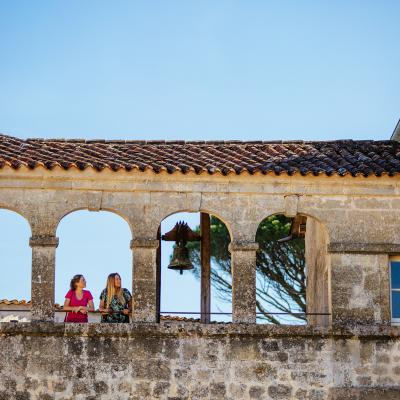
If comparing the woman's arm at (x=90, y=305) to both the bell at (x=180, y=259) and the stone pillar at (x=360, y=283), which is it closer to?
the bell at (x=180, y=259)

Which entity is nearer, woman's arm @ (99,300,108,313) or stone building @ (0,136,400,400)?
stone building @ (0,136,400,400)

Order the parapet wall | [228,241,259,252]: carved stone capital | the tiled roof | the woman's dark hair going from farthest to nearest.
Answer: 1. the tiled roof
2. [228,241,259,252]: carved stone capital
3. the woman's dark hair
4. the parapet wall

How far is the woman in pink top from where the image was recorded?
22922 mm

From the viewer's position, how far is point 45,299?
22.8 metres

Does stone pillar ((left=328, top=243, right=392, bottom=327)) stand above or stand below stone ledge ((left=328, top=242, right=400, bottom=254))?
below

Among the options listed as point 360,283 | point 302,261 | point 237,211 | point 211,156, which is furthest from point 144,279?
point 302,261

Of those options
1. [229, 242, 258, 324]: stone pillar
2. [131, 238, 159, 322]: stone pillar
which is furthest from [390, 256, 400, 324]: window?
[131, 238, 159, 322]: stone pillar

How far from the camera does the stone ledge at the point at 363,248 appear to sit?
23172 mm

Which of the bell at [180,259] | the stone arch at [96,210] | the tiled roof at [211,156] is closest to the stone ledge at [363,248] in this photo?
the tiled roof at [211,156]

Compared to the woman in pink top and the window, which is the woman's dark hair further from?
the window

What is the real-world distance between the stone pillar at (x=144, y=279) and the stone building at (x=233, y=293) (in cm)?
2

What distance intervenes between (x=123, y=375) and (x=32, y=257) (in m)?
2.28

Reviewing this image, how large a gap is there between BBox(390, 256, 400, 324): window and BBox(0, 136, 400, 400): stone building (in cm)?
3

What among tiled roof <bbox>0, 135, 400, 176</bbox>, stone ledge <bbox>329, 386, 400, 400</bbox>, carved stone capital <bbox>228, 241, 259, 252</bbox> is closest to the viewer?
stone ledge <bbox>329, 386, 400, 400</bbox>
